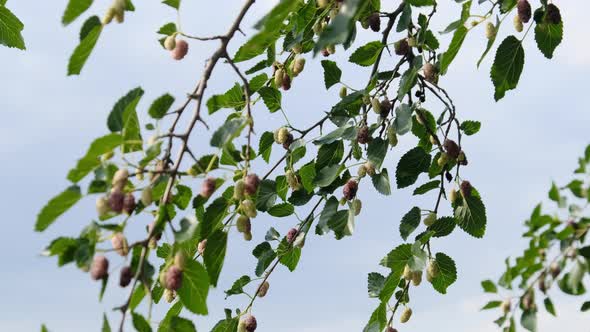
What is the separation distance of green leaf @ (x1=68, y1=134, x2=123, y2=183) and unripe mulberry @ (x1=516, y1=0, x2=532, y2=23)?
1.03 m

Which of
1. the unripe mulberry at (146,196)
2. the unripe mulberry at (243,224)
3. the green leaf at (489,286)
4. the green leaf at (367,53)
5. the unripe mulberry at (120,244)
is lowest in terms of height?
the unripe mulberry at (120,244)

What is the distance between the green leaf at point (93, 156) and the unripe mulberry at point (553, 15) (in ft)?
3.71

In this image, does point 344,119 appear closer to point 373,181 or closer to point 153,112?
point 373,181

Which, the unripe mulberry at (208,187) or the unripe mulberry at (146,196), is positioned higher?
the unripe mulberry at (208,187)

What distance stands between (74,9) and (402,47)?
0.94 meters

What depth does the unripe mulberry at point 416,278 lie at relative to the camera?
202 centimetres

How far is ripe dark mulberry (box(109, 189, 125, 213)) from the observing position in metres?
1.32

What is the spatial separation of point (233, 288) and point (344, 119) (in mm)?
497

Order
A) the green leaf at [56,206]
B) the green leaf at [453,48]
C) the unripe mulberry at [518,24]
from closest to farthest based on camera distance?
the green leaf at [56,206] → the green leaf at [453,48] → the unripe mulberry at [518,24]

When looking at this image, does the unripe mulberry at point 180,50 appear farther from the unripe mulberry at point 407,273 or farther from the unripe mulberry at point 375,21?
the unripe mulberry at point 407,273

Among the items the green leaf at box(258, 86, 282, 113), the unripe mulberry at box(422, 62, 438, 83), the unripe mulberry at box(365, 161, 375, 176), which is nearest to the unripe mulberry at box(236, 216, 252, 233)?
the unripe mulberry at box(365, 161, 375, 176)

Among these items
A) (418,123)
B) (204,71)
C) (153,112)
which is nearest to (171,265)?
(153,112)

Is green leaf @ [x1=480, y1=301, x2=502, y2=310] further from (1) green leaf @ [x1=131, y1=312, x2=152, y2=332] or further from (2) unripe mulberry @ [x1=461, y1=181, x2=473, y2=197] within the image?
(1) green leaf @ [x1=131, y1=312, x2=152, y2=332]

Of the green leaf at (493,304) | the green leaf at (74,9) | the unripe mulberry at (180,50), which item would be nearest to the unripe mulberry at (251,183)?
the unripe mulberry at (180,50)
